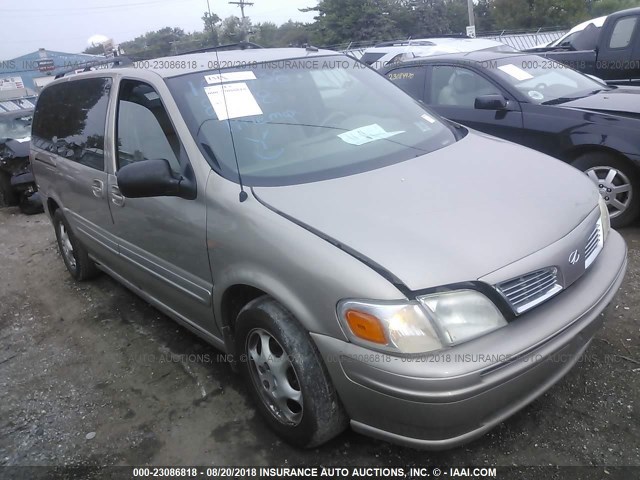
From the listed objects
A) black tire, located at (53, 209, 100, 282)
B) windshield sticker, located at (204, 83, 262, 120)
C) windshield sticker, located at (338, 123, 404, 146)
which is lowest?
black tire, located at (53, 209, 100, 282)

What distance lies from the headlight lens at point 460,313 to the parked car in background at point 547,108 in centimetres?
322

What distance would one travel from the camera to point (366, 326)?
192cm

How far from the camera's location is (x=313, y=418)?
2199 millimetres

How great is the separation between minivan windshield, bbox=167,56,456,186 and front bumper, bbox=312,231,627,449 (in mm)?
957

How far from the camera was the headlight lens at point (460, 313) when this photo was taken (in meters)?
1.89

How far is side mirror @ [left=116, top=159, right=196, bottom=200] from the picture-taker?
253cm

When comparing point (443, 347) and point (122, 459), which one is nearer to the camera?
point (443, 347)

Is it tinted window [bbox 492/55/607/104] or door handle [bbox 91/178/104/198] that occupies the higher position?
tinted window [bbox 492/55/607/104]

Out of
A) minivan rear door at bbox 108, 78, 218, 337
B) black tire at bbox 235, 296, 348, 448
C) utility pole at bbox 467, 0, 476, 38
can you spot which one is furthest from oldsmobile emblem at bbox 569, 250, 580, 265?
utility pole at bbox 467, 0, 476, 38

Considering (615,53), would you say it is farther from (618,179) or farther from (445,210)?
(445,210)

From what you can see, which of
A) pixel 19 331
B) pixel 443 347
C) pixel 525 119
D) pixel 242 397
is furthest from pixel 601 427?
pixel 19 331

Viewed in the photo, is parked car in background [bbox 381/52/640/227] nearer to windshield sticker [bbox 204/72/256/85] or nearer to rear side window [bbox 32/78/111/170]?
windshield sticker [bbox 204/72/256/85]

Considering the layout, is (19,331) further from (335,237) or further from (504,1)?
(504,1)

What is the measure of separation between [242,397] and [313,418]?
33.3 inches
